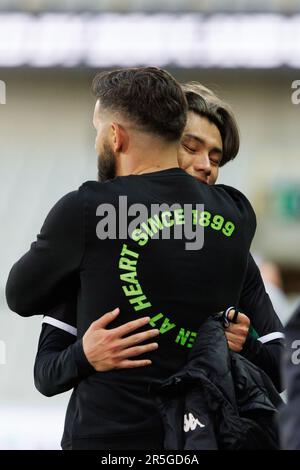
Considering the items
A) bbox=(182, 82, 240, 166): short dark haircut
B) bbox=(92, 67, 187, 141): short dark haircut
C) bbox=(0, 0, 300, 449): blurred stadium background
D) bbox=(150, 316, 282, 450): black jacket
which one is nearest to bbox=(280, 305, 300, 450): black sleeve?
bbox=(150, 316, 282, 450): black jacket

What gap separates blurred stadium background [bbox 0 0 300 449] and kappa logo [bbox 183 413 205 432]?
14.4 ft

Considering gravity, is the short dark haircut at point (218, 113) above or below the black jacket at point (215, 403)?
above

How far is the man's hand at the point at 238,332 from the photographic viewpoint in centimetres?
219

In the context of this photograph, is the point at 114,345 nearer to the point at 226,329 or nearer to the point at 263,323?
the point at 226,329

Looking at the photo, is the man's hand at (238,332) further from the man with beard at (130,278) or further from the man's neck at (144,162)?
the man's neck at (144,162)

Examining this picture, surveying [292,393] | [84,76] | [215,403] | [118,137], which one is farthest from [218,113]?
[84,76]

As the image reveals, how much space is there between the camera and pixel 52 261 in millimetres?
2084

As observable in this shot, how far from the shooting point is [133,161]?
2.20m

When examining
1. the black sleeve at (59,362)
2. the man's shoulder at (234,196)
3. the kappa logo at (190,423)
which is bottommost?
the kappa logo at (190,423)

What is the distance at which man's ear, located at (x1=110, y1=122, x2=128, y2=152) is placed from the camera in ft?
7.20

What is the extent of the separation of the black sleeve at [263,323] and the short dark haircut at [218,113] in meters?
0.33

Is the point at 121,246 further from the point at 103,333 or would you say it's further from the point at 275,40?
the point at 275,40

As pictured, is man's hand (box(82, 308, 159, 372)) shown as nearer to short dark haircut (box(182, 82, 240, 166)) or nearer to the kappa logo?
the kappa logo

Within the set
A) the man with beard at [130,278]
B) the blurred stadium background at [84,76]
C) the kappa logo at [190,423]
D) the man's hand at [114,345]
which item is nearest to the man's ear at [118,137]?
the man with beard at [130,278]
